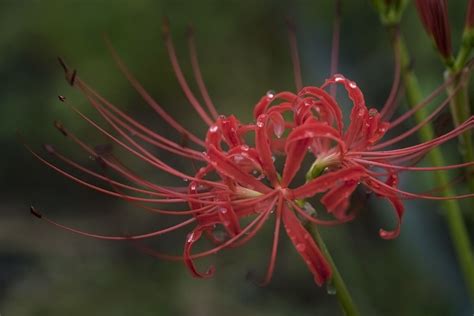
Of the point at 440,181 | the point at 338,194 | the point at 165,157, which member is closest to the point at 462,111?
the point at 440,181

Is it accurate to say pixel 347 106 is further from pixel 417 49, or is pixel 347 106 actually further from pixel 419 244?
pixel 419 244

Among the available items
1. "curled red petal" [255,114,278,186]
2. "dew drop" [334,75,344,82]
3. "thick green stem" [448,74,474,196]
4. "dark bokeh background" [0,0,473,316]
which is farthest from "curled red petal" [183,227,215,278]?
"dark bokeh background" [0,0,473,316]

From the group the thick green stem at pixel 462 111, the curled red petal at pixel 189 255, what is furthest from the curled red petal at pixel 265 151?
the thick green stem at pixel 462 111

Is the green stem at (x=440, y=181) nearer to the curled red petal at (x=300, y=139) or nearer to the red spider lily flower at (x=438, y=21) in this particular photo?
the red spider lily flower at (x=438, y=21)

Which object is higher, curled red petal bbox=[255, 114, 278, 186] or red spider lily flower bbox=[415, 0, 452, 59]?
red spider lily flower bbox=[415, 0, 452, 59]

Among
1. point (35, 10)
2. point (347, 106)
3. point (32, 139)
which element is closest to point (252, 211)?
point (347, 106)

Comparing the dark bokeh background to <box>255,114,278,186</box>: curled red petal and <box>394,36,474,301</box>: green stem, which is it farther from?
<box>255,114,278,186</box>: curled red petal
